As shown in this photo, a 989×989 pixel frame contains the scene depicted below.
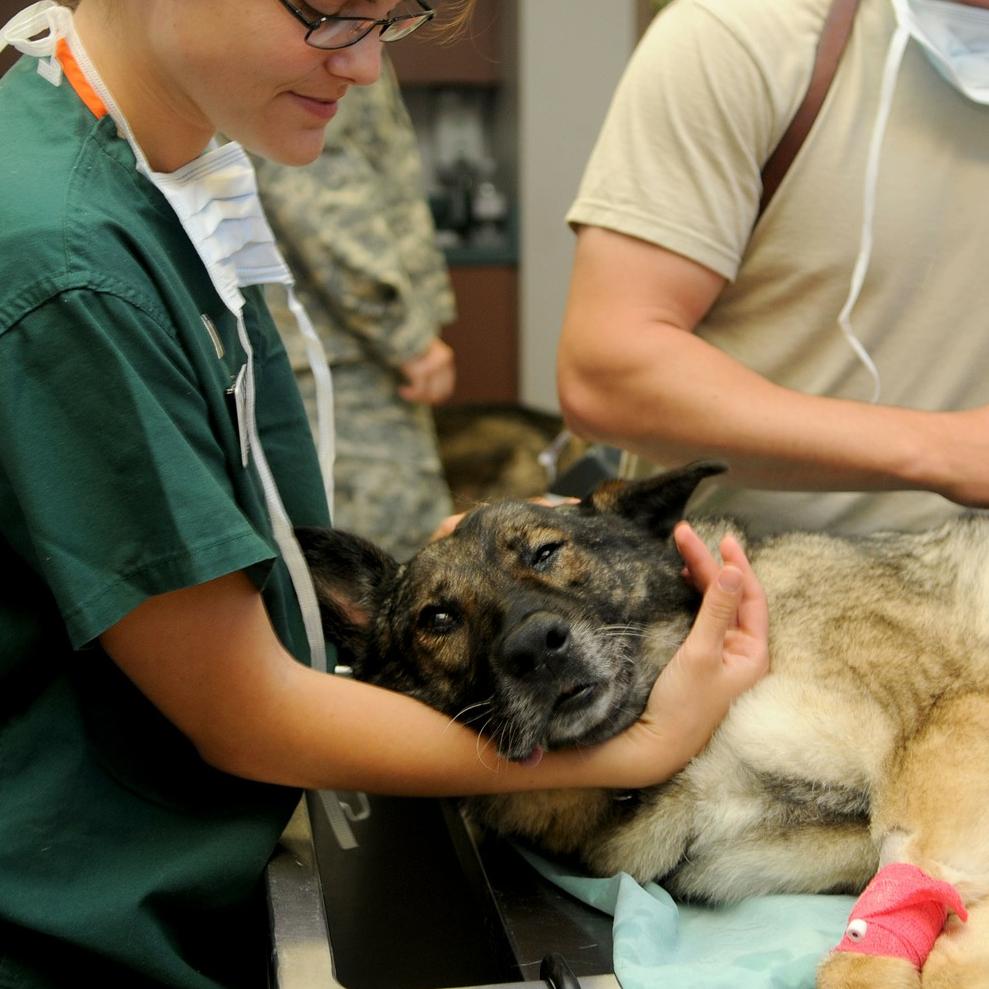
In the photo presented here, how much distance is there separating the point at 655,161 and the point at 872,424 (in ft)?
1.61

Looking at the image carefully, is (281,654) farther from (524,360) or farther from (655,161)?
(524,360)

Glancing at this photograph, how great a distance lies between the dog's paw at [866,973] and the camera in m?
1.10

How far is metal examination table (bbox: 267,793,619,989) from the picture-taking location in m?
1.18

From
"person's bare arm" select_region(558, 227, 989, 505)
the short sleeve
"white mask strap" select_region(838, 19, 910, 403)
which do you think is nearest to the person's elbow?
"person's bare arm" select_region(558, 227, 989, 505)

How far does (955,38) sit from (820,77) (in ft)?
0.66

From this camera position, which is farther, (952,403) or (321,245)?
(321,245)

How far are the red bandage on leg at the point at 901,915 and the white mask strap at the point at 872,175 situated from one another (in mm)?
773

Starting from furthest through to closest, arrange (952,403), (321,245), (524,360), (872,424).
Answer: (524,360) → (321,245) → (952,403) → (872,424)

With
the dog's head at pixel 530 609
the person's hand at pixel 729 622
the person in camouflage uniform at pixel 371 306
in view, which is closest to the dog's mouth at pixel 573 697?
the dog's head at pixel 530 609

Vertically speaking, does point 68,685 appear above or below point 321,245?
above

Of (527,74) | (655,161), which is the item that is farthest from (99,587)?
(527,74)

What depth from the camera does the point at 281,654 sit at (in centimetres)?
121

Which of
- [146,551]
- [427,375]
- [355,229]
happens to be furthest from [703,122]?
[427,375]

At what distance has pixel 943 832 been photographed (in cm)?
125
